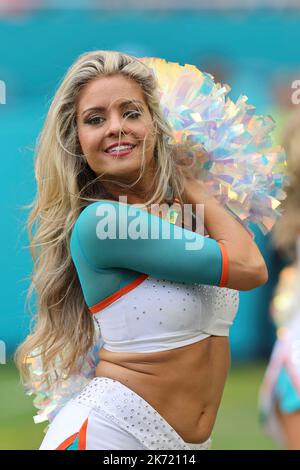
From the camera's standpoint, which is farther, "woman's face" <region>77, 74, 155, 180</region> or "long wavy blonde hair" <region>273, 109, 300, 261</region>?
"long wavy blonde hair" <region>273, 109, 300, 261</region>

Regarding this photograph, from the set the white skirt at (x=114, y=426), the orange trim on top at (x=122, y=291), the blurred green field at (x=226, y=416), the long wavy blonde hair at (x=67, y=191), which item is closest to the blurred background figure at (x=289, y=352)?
the white skirt at (x=114, y=426)

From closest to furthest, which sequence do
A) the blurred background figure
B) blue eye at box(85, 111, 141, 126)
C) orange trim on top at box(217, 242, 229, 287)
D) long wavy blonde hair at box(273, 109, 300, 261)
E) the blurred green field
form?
orange trim on top at box(217, 242, 229, 287), blue eye at box(85, 111, 141, 126), the blurred background figure, long wavy blonde hair at box(273, 109, 300, 261), the blurred green field

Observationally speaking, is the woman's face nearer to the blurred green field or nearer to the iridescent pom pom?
the iridescent pom pom

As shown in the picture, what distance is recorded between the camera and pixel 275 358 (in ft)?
10.8

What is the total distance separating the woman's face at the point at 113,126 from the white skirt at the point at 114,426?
59 cm

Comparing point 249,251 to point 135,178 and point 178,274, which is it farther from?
point 135,178

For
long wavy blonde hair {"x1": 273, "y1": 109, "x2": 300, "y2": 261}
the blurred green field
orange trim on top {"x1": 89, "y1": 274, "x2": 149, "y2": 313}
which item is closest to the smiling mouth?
orange trim on top {"x1": 89, "y1": 274, "x2": 149, "y2": 313}

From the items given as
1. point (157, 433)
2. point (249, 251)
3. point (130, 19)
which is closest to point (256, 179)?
point (249, 251)

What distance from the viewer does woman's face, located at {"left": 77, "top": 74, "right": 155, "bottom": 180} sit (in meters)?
2.50

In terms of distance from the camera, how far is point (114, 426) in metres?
2.47

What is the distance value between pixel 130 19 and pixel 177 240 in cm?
681

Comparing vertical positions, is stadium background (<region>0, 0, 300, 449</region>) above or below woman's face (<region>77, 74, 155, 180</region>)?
above

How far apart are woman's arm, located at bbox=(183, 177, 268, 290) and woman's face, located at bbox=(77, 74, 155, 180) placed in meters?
0.20
